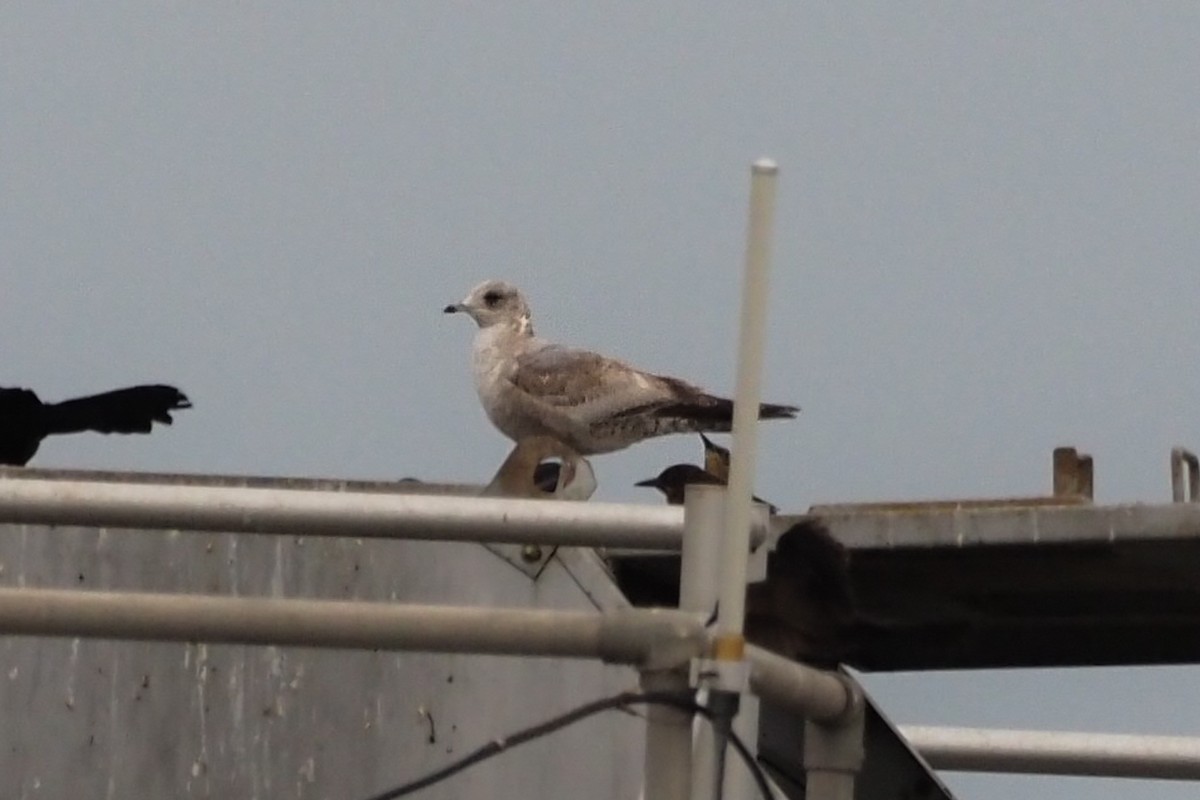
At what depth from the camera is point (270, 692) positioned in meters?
5.29

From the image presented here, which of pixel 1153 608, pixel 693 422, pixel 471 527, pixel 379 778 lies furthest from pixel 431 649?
pixel 693 422

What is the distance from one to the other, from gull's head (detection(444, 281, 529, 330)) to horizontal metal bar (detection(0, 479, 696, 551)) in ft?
20.5

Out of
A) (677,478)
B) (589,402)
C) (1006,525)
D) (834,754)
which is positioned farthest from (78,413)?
(834,754)

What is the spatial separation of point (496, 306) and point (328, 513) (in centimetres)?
635

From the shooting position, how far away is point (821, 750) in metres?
4.30

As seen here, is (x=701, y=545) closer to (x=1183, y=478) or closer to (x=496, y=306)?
(x=1183, y=478)

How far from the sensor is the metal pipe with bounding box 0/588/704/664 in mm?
3648

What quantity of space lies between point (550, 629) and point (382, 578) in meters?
1.62

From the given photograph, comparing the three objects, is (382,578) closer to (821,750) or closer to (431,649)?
(821,750)

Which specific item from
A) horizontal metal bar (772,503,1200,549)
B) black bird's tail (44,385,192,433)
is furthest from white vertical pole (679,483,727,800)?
black bird's tail (44,385,192,433)

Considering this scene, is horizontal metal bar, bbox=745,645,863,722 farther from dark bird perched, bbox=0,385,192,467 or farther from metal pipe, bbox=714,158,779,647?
dark bird perched, bbox=0,385,192,467

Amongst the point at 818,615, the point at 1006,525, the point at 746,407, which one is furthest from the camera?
the point at 818,615

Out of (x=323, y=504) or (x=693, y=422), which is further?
(x=693, y=422)

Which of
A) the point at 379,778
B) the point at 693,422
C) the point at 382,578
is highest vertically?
the point at 693,422
